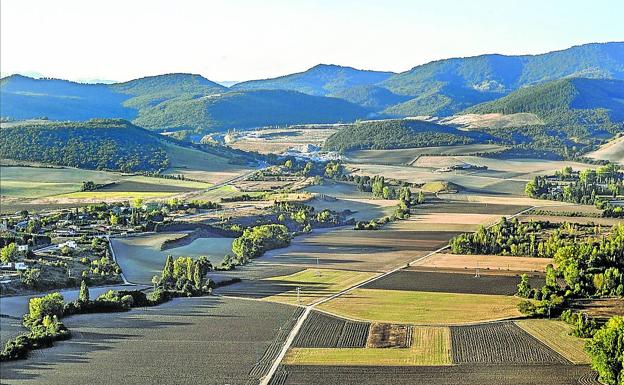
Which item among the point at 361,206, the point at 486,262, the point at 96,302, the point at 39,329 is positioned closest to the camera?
the point at 39,329

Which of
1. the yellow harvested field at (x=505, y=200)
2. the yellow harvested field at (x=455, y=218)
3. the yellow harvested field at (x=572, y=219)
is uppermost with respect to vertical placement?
the yellow harvested field at (x=505, y=200)

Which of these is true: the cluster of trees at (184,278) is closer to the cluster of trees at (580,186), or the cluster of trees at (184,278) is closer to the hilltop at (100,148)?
the cluster of trees at (580,186)

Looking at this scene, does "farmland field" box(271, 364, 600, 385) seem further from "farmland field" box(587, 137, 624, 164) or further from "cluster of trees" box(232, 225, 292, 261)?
"farmland field" box(587, 137, 624, 164)

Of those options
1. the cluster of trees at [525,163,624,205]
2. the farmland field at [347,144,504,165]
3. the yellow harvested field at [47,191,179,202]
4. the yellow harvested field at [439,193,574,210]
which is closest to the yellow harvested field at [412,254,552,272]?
the yellow harvested field at [439,193,574,210]

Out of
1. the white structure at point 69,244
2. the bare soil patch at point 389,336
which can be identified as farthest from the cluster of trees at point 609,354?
the white structure at point 69,244

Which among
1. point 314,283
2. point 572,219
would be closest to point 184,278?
point 314,283

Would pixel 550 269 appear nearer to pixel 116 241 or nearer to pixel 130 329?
pixel 130 329

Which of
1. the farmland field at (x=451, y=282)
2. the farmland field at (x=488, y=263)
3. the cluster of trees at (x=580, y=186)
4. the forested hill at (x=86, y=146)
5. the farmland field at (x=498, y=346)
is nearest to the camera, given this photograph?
the farmland field at (x=498, y=346)

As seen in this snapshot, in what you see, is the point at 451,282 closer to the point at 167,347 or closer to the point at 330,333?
the point at 330,333
